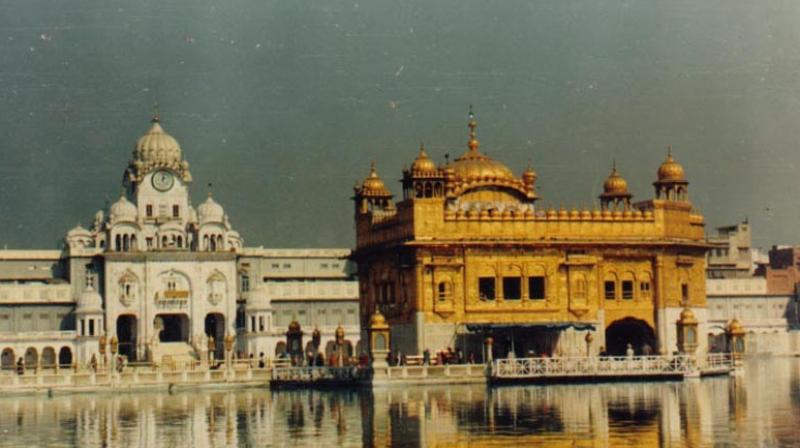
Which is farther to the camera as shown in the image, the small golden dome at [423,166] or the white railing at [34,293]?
the white railing at [34,293]

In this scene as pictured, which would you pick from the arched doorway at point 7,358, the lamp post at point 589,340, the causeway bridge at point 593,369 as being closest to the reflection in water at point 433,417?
the causeway bridge at point 593,369

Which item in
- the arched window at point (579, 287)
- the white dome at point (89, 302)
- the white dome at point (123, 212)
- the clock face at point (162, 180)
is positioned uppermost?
the clock face at point (162, 180)

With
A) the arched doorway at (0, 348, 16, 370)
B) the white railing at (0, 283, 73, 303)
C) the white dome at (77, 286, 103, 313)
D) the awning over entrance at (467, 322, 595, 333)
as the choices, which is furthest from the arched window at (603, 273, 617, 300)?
the white railing at (0, 283, 73, 303)

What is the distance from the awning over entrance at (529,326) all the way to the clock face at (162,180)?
4639 centimetres

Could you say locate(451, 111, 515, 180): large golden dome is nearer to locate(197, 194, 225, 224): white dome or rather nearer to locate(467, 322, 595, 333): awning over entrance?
locate(467, 322, 595, 333): awning over entrance

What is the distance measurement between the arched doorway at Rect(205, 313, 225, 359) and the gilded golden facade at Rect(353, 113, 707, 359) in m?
33.4

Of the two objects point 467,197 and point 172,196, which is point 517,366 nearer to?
point 467,197

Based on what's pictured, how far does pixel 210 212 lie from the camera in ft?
287

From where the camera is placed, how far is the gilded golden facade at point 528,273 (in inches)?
1953

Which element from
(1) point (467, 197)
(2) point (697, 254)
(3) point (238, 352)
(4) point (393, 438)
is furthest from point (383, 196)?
(4) point (393, 438)

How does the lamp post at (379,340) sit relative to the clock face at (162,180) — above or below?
below

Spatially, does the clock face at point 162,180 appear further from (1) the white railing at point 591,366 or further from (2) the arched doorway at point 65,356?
(1) the white railing at point 591,366

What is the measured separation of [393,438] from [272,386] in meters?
22.8

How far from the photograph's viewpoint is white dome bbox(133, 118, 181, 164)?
93062 mm
